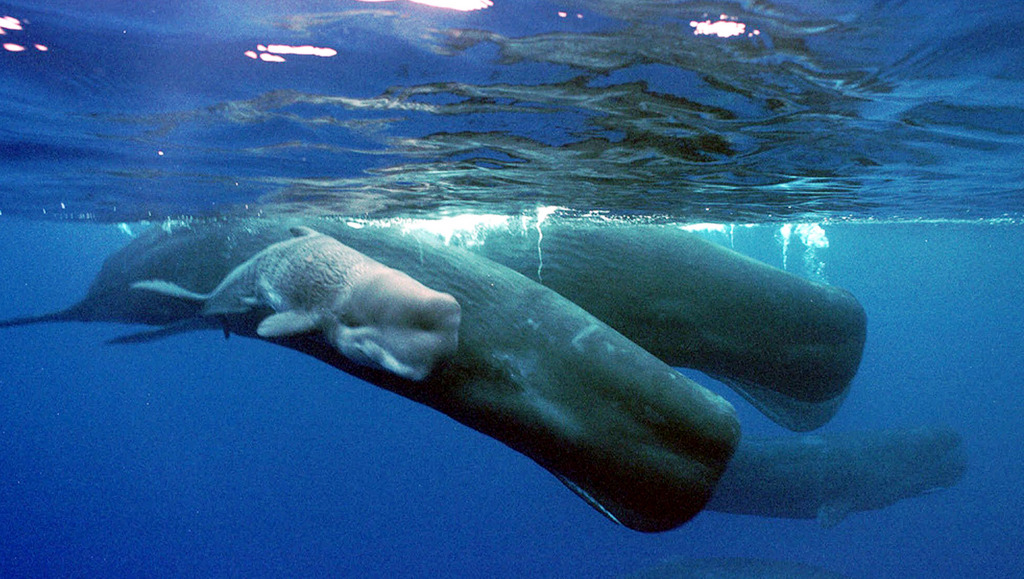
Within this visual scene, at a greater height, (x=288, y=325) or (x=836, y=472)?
(x=288, y=325)

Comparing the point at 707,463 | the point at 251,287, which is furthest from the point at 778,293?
the point at 251,287

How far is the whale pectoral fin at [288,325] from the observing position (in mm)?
2438

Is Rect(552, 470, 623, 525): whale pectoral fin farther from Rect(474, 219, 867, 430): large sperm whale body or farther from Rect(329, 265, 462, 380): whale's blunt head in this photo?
Rect(474, 219, 867, 430): large sperm whale body

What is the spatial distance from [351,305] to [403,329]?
34cm

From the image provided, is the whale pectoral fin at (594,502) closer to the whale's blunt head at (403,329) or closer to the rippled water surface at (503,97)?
the whale's blunt head at (403,329)

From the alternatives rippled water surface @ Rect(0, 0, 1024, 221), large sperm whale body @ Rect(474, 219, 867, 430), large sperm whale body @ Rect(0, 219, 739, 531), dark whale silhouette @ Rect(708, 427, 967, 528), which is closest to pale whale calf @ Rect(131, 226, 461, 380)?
large sperm whale body @ Rect(0, 219, 739, 531)

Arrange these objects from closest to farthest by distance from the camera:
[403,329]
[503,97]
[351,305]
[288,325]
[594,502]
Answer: [403,329]
[351,305]
[288,325]
[594,502]
[503,97]

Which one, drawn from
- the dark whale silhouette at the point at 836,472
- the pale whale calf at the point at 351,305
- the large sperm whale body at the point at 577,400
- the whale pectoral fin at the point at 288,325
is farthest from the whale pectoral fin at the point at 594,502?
the dark whale silhouette at the point at 836,472

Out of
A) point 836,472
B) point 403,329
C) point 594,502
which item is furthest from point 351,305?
point 836,472

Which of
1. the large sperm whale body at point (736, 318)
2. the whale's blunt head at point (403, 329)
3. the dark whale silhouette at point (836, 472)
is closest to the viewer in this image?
the whale's blunt head at point (403, 329)

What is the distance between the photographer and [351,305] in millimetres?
2387

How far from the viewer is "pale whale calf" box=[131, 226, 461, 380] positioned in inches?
85.5

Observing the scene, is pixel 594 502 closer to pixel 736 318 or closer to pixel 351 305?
pixel 351 305

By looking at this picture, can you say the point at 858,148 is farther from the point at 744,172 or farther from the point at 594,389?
the point at 594,389
